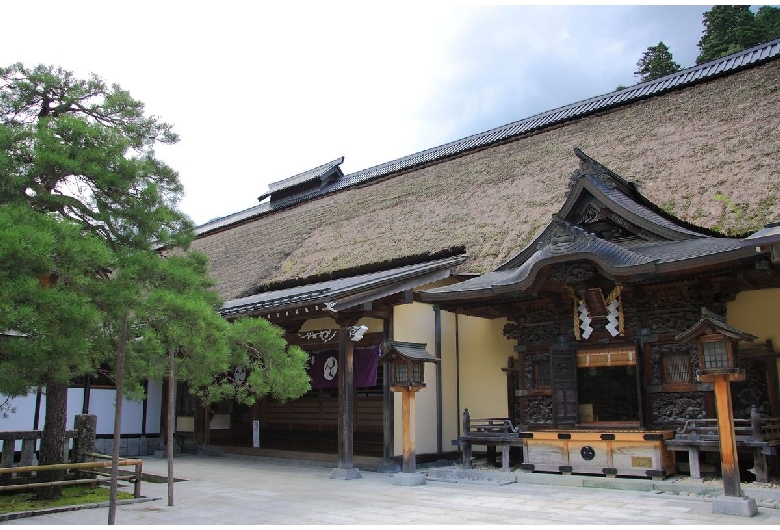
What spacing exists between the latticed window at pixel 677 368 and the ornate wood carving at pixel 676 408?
0.19m

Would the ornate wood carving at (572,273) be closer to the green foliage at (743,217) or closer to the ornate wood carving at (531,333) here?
the ornate wood carving at (531,333)

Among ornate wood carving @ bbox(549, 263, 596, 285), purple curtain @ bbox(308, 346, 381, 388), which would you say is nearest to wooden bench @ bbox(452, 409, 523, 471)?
purple curtain @ bbox(308, 346, 381, 388)

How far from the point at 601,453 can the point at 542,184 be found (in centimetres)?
557

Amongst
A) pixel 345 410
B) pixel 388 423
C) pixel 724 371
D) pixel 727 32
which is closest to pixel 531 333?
pixel 388 423

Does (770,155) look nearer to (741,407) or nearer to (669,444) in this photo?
(741,407)

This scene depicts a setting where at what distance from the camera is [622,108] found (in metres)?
13.4

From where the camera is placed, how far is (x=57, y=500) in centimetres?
695

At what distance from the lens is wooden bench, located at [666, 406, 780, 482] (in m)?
7.04

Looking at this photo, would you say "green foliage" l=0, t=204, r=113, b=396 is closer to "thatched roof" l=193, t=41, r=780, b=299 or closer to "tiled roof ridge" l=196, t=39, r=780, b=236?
"thatched roof" l=193, t=41, r=780, b=299

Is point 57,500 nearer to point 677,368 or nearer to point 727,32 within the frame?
point 677,368

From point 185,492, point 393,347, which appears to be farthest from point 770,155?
point 185,492

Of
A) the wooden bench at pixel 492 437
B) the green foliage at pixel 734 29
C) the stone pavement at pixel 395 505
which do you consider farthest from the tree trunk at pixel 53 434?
the green foliage at pixel 734 29

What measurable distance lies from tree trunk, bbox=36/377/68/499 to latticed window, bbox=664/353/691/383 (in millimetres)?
7803

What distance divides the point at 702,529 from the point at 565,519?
1232 millimetres
